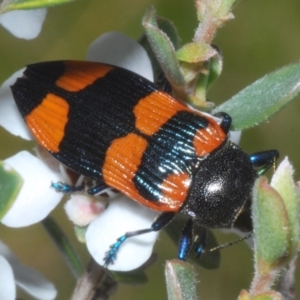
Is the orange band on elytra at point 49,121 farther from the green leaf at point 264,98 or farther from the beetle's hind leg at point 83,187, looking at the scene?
the green leaf at point 264,98

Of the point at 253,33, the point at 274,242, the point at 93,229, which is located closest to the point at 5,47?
the point at 253,33

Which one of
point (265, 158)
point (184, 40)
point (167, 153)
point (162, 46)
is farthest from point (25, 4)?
point (184, 40)

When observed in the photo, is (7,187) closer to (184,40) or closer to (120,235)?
(120,235)

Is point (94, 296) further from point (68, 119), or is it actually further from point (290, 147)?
point (290, 147)

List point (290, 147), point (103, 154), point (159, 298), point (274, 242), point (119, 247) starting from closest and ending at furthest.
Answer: point (274, 242)
point (119, 247)
point (103, 154)
point (159, 298)
point (290, 147)

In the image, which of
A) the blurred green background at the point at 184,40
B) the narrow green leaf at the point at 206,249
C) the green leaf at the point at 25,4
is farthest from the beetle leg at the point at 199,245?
the blurred green background at the point at 184,40
